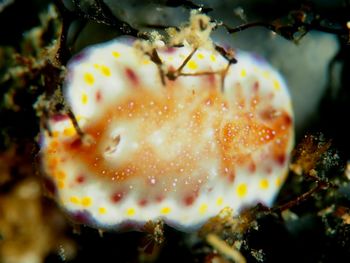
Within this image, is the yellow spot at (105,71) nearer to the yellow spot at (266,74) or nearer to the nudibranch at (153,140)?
the nudibranch at (153,140)

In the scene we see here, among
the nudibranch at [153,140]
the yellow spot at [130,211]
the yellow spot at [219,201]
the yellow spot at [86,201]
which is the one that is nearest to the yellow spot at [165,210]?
the nudibranch at [153,140]

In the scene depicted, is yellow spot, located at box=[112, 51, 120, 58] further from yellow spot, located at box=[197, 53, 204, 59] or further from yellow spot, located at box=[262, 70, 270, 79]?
yellow spot, located at box=[262, 70, 270, 79]

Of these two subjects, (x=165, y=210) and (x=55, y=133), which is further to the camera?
(x=165, y=210)

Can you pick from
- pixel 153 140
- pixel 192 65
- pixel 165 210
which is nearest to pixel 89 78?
pixel 153 140

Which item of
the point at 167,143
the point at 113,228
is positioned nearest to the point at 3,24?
the point at 167,143

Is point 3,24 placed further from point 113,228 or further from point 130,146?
point 113,228

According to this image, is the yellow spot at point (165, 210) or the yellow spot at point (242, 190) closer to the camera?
the yellow spot at point (165, 210)

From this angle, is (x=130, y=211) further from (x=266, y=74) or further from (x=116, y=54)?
(x=266, y=74)
